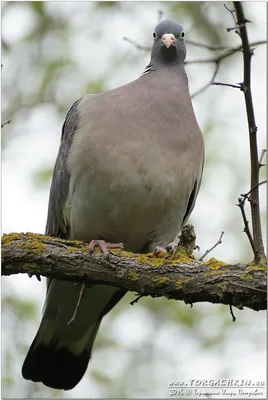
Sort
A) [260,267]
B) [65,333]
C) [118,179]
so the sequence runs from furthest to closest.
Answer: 1. [65,333]
2. [118,179]
3. [260,267]

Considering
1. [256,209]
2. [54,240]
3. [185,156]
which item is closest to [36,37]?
[185,156]

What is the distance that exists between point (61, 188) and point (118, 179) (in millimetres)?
606

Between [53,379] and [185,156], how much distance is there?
2067mm

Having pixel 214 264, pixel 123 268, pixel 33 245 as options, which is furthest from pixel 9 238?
pixel 214 264

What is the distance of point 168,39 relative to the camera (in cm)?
525

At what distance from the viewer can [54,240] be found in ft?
13.8

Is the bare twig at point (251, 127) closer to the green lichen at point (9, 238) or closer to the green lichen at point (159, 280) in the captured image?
the green lichen at point (159, 280)

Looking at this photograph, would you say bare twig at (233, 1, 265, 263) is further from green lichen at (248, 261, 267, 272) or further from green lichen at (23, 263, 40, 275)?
green lichen at (23, 263, 40, 275)

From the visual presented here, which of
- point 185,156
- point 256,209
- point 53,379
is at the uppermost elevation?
point 185,156

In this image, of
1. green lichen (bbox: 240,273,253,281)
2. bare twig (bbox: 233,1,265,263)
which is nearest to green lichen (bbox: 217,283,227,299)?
green lichen (bbox: 240,273,253,281)

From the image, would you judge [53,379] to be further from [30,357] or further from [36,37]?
[36,37]

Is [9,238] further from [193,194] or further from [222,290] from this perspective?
[193,194]

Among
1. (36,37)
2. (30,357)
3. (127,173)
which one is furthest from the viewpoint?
(36,37)

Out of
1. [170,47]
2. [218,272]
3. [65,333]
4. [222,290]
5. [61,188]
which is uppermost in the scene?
[170,47]
